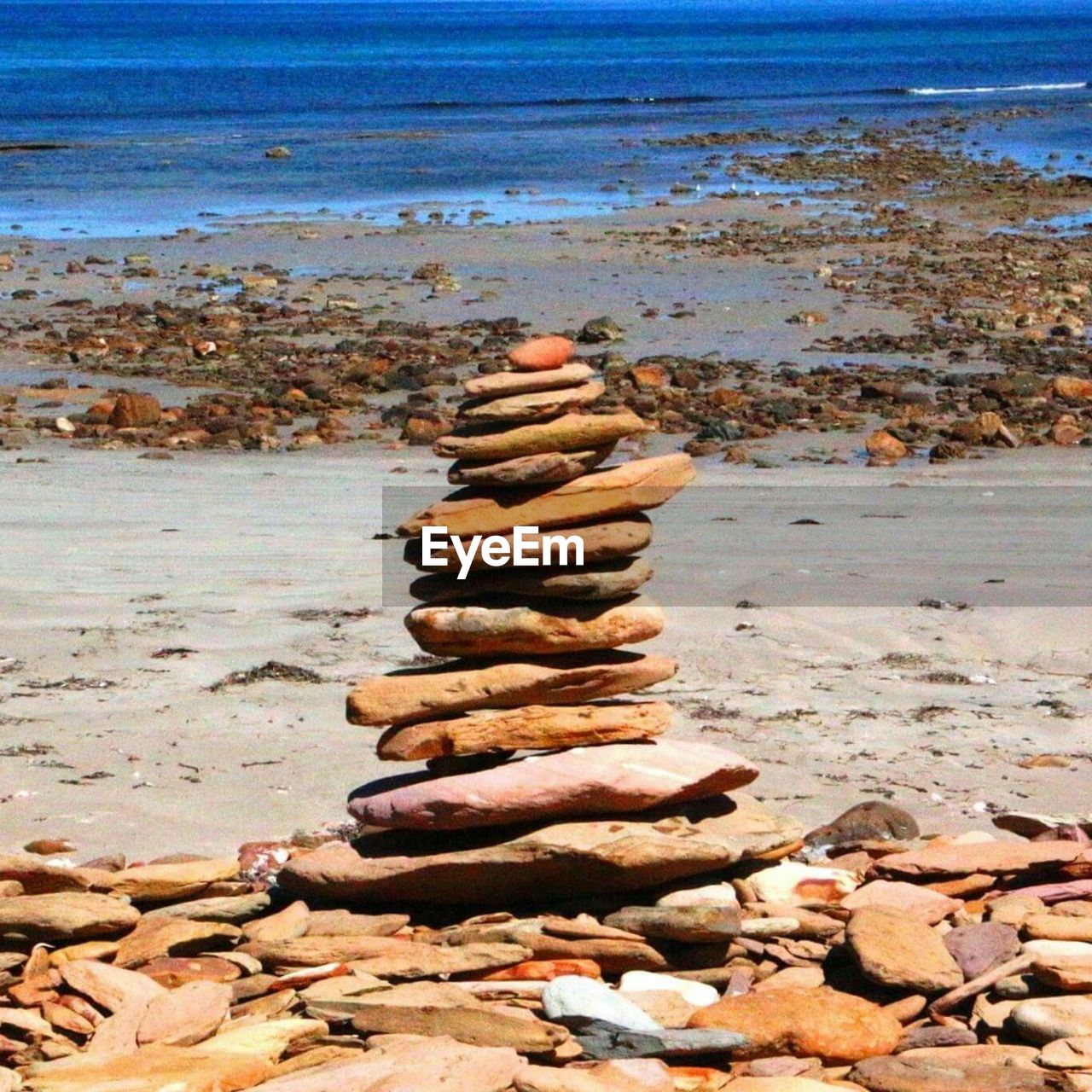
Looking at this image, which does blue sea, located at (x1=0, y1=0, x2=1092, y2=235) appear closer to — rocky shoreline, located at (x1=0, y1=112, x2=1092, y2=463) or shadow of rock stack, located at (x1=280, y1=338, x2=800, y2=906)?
rocky shoreline, located at (x1=0, y1=112, x2=1092, y2=463)

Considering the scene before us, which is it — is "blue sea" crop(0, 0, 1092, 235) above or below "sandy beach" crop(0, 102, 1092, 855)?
above

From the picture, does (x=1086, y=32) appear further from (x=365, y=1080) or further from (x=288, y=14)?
(x=365, y=1080)

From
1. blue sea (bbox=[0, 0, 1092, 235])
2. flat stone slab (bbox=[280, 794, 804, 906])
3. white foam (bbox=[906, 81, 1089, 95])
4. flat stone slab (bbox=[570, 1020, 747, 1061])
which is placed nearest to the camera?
flat stone slab (bbox=[570, 1020, 747, 1061])

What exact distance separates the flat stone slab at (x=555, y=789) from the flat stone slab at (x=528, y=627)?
0.35 metres

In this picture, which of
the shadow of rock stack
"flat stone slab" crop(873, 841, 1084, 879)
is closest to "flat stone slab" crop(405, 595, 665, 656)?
the shadow of rock stack

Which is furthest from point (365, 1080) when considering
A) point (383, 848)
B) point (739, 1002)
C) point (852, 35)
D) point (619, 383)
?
point (852, 35)

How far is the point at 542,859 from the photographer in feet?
18.8

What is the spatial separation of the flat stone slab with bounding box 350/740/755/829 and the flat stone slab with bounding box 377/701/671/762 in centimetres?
5

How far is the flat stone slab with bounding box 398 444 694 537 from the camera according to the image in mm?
5879

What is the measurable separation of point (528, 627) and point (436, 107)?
62.0 meters

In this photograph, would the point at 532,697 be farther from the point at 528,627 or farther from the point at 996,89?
the point at 996,89

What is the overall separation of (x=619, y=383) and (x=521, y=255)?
1065 centimetres
